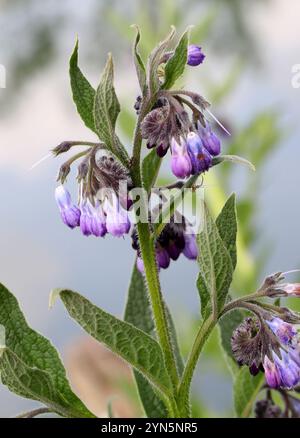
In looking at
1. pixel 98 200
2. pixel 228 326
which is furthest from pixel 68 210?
pixel 228 326

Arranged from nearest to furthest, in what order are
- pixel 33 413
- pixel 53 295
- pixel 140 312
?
pixel 53 295 → pixel 33 413 → pixel 140 312

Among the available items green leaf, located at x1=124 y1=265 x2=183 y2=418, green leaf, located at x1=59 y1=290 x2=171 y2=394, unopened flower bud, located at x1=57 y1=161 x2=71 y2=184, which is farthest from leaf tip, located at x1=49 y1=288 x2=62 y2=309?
green leaf, located at x1=124 y1=265 x2=183 y2=418

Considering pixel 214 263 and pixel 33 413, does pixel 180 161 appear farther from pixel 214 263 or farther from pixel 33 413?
pixel 33 413

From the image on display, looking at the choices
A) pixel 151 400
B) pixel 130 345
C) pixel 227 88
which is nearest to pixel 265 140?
pixel 227 88

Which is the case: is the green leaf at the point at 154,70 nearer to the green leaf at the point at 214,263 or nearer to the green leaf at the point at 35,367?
the green leaf at the point at 214,263

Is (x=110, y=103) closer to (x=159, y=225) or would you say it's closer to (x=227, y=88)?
(x=159, y=225)

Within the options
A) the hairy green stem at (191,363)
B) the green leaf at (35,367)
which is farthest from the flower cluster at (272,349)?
the green leaf at (35,367)

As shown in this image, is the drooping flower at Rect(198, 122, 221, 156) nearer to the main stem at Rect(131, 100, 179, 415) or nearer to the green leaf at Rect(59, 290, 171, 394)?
the main stem at Rect(131, 100, 179, 415)
